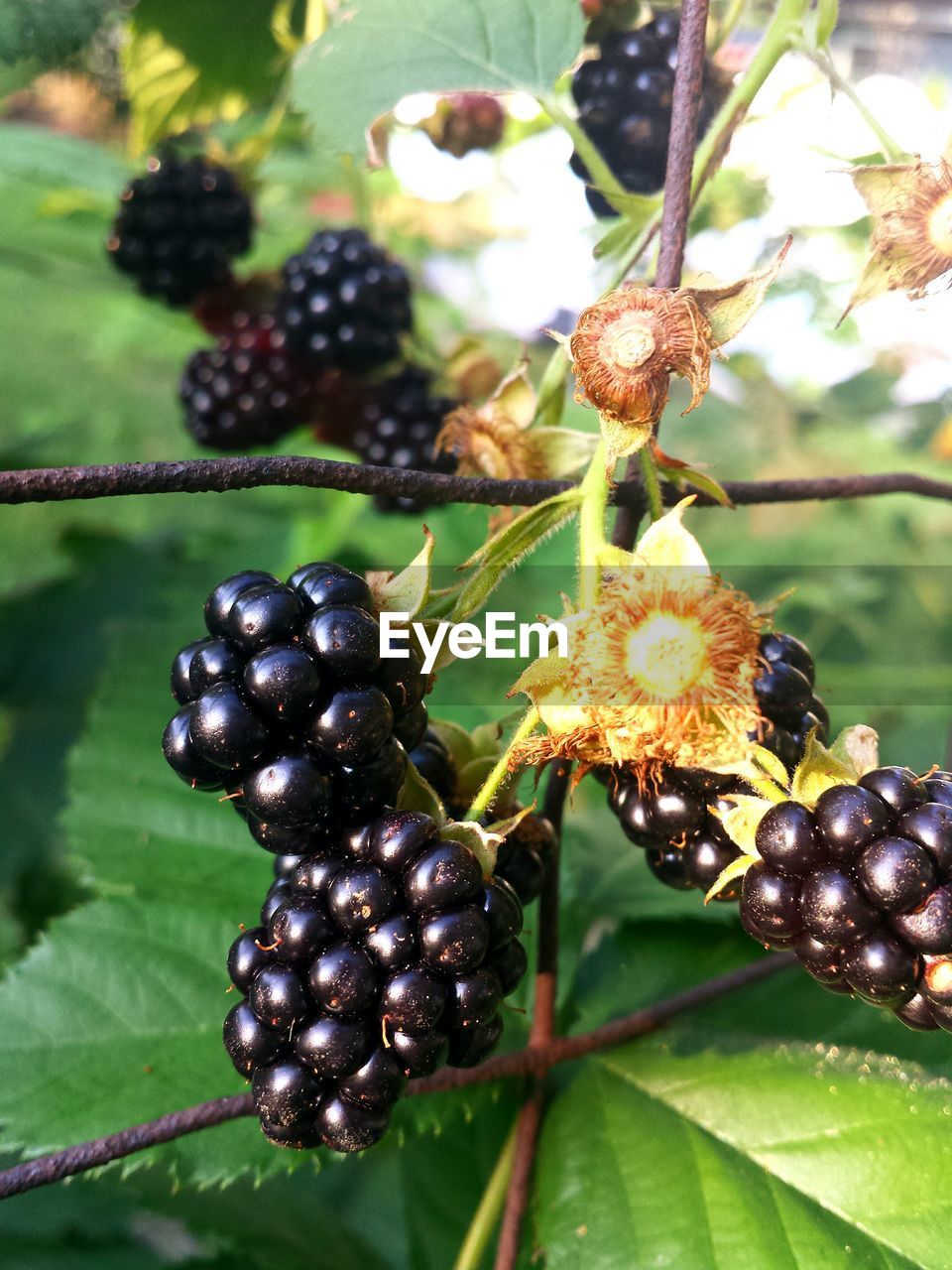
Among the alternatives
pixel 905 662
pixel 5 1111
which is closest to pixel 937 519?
pixel 905 662

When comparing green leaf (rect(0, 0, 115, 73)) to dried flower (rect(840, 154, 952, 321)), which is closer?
dried flower (rect(840, 154, 952, 321))

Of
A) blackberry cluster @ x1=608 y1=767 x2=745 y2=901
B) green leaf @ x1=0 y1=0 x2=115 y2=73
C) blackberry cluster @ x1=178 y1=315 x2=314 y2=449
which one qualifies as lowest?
blackberry cluster @ x1=178 y1=315 x2=314 y2=449

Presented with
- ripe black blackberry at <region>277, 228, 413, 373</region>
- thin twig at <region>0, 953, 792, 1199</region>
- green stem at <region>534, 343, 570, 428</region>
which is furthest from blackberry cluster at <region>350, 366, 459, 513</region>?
thin twig at <region>0, 953, 792, 1199</region>

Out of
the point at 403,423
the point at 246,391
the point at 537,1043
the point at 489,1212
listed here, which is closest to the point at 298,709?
the point at 537,1043

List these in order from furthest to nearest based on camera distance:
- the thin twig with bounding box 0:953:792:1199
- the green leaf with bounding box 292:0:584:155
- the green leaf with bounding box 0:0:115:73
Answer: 1. the green leaf with bounding box 0:0:115:73
2. the green leaf with bounding box 292:0:584:155
3. the thin twig with bounding box 0:953:792:1199

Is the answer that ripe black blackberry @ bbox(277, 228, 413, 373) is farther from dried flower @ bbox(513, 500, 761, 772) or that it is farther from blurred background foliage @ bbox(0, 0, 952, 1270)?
dried flower @ bbox(513, 500, 761, 772)

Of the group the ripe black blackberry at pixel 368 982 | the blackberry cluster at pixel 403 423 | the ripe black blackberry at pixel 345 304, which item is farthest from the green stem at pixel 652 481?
the ripe black blackberry at pixel 345 304

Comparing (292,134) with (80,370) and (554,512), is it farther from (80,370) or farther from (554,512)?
(554,512)
